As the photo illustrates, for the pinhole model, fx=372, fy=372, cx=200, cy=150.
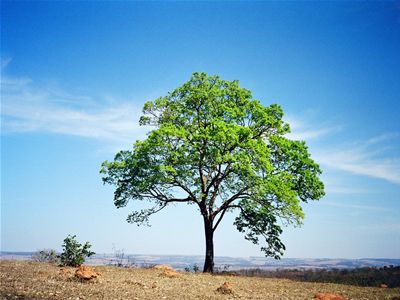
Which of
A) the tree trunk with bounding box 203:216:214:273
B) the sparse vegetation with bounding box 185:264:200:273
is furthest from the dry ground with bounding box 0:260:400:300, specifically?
the tree trunk with bounding box 203:216:214:273

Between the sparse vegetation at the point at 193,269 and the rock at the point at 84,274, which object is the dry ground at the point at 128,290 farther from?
the sparse vegetation at the point at 193,269

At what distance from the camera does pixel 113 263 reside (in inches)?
1035

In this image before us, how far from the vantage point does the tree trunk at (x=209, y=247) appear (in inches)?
1057

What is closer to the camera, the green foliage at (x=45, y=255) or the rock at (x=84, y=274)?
the rock at (x=84, y=274)

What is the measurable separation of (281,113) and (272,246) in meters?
10.0

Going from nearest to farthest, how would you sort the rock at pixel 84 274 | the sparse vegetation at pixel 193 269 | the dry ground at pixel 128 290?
1. the dry ground at pixel 128 290
2. the rock at pixel 84 274
3. the sparse vegetation at pixel 193 269

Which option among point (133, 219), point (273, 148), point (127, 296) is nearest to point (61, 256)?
point (133, 219)

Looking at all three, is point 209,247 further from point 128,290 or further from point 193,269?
point 128,290

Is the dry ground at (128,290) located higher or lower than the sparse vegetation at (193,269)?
lower

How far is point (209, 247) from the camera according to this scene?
27.5 m

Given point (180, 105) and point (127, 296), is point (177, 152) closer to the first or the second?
point (180, 105)

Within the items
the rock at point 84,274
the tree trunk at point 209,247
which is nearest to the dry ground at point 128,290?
the rock at point 84,274

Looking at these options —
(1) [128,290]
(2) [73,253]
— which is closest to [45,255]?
(2) [73,253]

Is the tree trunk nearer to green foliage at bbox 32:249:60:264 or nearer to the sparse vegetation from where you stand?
the sparse vegetation
